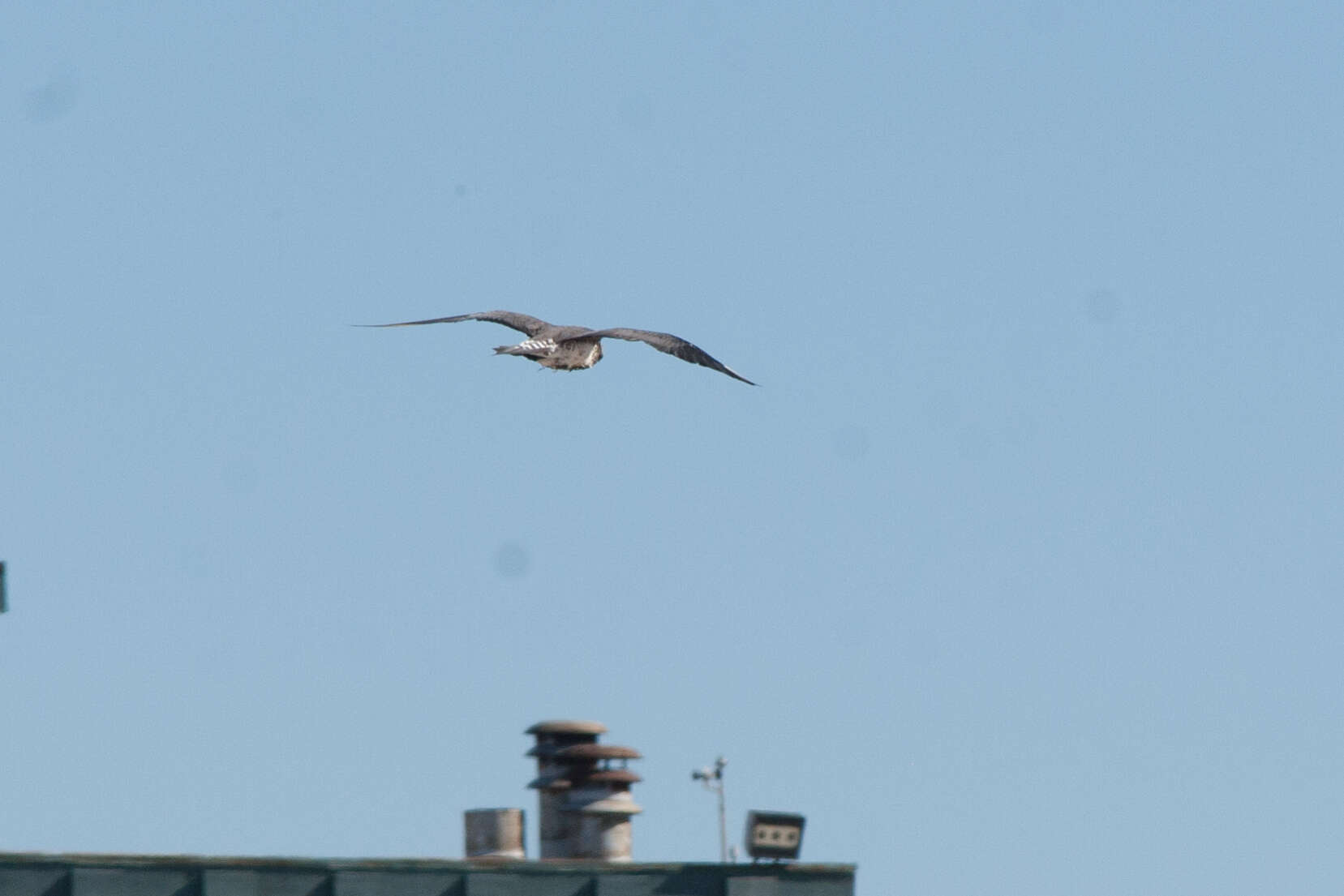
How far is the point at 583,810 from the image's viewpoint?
2781 cm

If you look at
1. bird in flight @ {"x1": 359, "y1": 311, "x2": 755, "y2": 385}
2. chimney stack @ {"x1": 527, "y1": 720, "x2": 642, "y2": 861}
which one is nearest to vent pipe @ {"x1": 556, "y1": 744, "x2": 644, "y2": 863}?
chimney stack @ {"x1": 527, "y1": 720, "x2": 642, "y2": 861}

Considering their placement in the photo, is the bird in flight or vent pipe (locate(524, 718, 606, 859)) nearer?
vent pipe (locate(524, 718, 606, 859))

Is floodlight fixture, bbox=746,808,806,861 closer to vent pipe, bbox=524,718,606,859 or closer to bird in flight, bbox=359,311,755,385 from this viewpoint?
vent pipe, bbox=524,718,606,859

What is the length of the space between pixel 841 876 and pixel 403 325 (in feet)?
35.7

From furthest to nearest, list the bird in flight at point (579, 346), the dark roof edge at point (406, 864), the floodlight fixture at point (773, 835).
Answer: the bird in flight at point (579, 346) → the floodlight fixture at point (773, 835) → the dark roof edge at point (406, 864)

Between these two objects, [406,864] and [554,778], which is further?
[554,778]

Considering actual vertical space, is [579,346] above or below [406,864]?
above

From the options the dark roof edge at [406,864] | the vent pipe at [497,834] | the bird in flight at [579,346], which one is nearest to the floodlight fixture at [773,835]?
the dark roof edge at [406,864]

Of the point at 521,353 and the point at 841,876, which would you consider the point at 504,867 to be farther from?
the point at 521,353

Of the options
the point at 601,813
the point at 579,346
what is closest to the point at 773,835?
the point at 601,813

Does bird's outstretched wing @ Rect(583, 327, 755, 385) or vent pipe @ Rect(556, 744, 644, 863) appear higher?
bird's outstretched wing @ Rect(583, 327, 755, 385)

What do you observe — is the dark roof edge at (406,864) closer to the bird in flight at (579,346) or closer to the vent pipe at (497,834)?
the vent pipe at (497,834)

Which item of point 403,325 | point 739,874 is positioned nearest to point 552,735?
point 739,874

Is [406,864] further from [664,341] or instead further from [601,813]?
[664,341]
